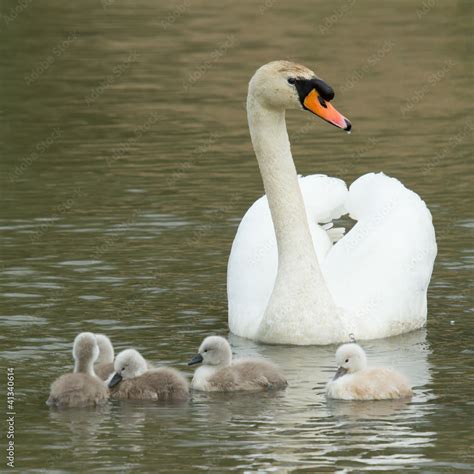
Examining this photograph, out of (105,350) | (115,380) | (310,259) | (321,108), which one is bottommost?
(115,380)

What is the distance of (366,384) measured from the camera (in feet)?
37.5

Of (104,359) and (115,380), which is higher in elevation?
(104,359)

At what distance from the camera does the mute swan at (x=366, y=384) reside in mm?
11422

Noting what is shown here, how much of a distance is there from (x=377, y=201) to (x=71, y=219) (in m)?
4.02

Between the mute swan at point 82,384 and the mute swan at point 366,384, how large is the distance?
1.48 meters

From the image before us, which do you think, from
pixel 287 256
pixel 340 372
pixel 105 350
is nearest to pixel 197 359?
pixel 105 350

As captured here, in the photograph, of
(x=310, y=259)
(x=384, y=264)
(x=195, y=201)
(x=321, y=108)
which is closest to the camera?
(x=321, y=108)

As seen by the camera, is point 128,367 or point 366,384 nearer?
point 366,384

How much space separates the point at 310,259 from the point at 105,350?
6.39 feet

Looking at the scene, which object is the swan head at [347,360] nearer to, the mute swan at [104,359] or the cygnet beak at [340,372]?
the cygnet beak at [340,372]

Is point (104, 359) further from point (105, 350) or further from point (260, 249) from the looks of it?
point (260, 249)

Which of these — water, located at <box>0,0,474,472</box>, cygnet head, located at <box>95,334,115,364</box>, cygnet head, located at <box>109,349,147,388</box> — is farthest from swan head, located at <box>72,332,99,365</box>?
cygnet head, located at <box>95,334,115,364</box>

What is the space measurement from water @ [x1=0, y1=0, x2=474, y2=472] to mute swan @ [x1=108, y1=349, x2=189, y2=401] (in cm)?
11

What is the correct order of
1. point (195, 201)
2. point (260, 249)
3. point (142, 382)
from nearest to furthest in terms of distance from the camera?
1. point (142, 382)
2. point (260, 249)
3. point (195, 201)
